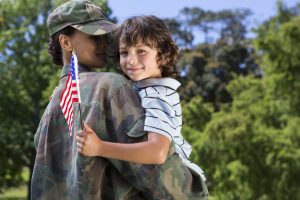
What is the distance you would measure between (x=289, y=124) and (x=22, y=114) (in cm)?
1282

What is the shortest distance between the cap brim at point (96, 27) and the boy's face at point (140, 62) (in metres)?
0.09

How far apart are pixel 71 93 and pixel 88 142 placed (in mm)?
207

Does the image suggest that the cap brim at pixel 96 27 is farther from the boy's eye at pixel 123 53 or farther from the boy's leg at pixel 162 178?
the boy's leg at pixel 162 178

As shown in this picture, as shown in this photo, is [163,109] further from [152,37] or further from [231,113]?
[231,113]

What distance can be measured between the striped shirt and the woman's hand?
159 millimetres

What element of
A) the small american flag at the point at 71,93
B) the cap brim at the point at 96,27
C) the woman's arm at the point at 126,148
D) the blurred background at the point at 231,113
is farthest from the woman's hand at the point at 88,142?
the blurred background at the point at 231,113

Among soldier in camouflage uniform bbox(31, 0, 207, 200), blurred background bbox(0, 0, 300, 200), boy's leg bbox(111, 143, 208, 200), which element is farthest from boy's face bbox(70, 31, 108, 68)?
blurred background bbox(0, 0, 300, 200)

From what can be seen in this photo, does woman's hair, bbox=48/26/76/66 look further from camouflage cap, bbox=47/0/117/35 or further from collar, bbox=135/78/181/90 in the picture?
collar, bbox=135/78/181/90

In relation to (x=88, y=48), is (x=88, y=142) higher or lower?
lower

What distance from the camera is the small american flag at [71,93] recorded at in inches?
73.0

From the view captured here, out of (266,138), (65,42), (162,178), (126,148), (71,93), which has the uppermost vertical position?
(65,42)

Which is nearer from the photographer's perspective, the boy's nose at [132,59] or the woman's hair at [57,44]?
the boy's nose at [132,59]

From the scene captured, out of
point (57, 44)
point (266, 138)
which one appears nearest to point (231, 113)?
point (266, 138)

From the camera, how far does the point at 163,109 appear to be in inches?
72.0
